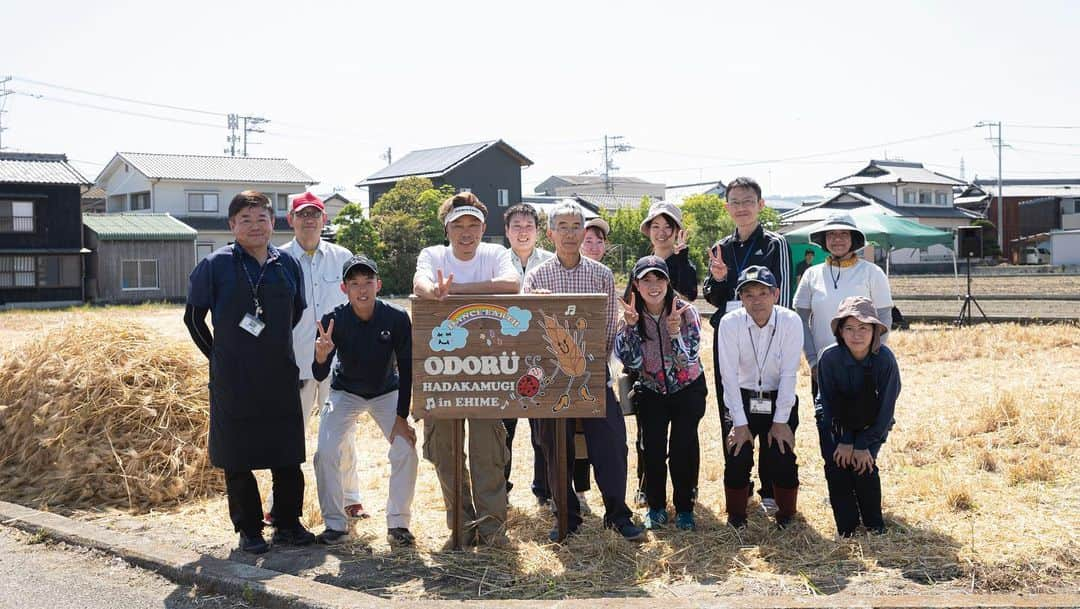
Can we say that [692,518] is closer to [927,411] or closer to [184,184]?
[927,411]

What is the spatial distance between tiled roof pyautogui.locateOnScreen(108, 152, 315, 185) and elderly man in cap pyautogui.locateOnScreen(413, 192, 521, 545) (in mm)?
45270

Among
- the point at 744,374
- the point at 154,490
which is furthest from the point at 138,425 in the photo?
the point at 744,374

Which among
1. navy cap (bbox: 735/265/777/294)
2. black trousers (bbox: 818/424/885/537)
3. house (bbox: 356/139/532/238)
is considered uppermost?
house (bbox: 356/139/532/238)

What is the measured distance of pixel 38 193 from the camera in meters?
38.2

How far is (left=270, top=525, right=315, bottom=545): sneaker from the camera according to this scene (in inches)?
204

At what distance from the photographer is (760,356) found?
5.34 meters

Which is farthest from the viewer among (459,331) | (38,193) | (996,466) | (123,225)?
(123,225)

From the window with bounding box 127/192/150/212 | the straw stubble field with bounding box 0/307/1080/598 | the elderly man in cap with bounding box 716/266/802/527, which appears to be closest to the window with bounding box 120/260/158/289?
the window with bounding box 127/192/150/212

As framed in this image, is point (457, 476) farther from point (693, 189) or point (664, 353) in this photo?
point (693, 189)

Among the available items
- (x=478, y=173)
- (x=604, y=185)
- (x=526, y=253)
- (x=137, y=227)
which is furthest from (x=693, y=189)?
(x=526, y=253)

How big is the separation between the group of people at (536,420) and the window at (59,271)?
37.4 metres

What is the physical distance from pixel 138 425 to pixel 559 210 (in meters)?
3.16

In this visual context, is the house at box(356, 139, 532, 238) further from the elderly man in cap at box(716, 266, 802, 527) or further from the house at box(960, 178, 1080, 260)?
the elderly man in cap at box(716, 266, 802, 527)

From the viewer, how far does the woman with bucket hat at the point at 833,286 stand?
5.60 meters
